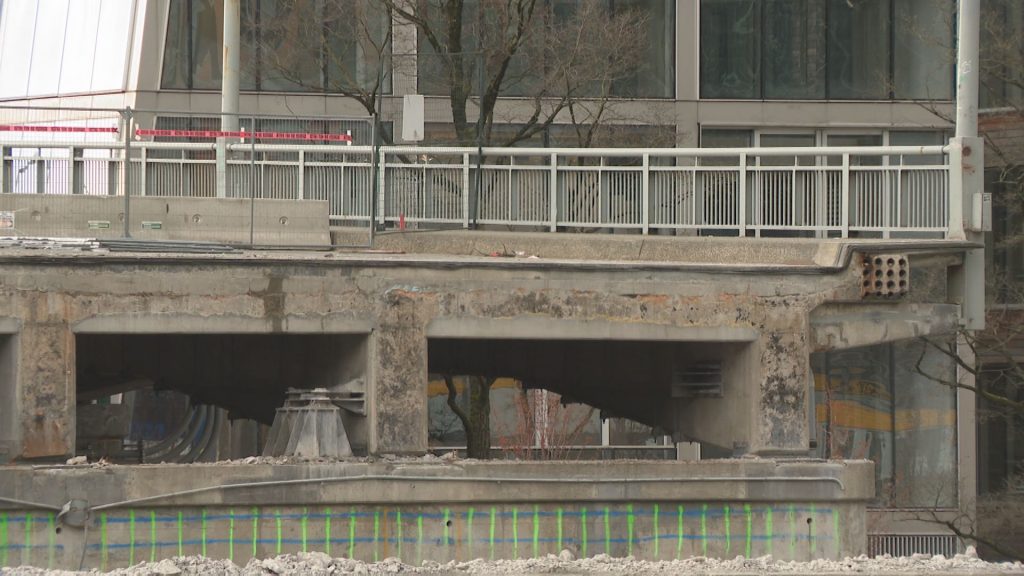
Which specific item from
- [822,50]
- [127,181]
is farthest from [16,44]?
[127,181]

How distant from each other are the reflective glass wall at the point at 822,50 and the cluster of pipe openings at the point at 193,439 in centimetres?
1371

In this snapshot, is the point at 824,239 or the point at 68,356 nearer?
the point at 68,356

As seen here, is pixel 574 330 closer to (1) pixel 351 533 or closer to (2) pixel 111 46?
(1) pixel 351 533

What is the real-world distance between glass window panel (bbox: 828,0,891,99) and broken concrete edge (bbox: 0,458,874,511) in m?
21.5

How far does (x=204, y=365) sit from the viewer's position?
70.3 feet

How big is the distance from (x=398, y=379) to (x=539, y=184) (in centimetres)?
458

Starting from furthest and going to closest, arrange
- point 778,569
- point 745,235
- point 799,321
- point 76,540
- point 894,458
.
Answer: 1. point 894,458
2. point 745,235
3. point 799,321
4. point 778,569
5. point 76,540

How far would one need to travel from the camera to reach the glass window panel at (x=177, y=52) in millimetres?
35344

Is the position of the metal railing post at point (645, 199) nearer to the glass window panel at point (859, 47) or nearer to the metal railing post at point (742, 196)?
the metal railing post at point (742, 196)

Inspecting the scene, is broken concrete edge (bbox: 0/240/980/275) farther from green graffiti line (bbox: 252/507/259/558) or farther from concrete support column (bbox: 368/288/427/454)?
green graffiti line (bbox: 252/507/259/558)

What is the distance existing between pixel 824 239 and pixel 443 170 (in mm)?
5329

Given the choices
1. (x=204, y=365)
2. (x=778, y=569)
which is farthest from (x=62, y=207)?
(x=778, y=569)

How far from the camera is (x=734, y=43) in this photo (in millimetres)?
37406

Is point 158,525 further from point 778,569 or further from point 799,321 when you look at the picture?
point 799,321
